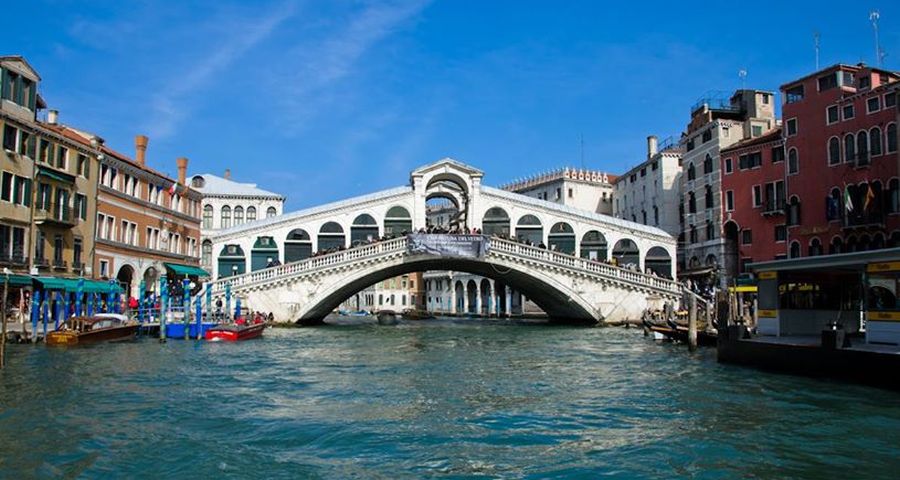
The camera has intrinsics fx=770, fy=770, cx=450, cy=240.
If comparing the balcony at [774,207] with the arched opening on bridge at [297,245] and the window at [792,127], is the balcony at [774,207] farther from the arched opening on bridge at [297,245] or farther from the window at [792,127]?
the arched opening on bridge at [297,245]

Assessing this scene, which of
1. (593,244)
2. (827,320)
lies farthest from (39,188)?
(593,244)

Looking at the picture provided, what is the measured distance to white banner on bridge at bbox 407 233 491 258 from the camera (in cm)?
3094

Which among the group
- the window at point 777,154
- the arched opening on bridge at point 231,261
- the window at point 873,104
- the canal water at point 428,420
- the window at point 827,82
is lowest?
the canal water at point 428,420

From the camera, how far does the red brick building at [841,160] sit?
87.1 ft

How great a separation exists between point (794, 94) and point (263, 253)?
2365 centimetres

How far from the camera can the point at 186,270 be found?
108 feet

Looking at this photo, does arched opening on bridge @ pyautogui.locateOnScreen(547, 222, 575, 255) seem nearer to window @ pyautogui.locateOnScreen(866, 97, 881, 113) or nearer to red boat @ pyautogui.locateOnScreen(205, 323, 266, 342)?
window @ pyautogui.locateOnScreen(866, 97, 881, 113)

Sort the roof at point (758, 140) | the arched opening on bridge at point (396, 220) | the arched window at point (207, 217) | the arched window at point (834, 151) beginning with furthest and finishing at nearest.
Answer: the arched window at point (207, 217)
the arched opening on bridge at point (396, 220)
the roof at point (758, 140)
the arched window at point (834, 151)

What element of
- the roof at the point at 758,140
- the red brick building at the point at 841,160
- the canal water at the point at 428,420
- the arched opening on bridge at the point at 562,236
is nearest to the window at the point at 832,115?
the red brick building at the point at 841,160

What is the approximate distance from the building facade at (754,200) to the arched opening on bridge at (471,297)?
84.1 ft

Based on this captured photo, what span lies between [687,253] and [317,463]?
33312mm

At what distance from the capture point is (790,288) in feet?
54.6

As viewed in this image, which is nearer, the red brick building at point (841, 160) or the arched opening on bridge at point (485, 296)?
the red brick building at point (841, 160)

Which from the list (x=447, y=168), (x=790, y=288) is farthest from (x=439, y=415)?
(x=447, y=168)
